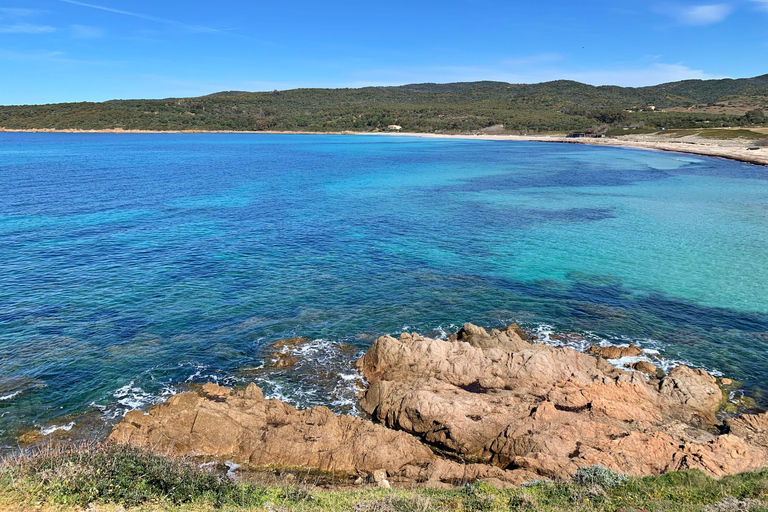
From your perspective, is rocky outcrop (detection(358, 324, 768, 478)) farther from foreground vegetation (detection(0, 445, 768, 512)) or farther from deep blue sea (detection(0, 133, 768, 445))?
deep blue sea (detection(0, 133, 768, 445))

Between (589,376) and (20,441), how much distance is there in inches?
796

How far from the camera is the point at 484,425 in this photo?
16.0 m

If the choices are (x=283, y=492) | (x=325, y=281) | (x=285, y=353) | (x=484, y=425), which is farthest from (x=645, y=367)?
(x=325, y=281)

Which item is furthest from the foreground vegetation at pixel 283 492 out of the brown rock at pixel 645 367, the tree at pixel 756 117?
the tree at pixel 756 117

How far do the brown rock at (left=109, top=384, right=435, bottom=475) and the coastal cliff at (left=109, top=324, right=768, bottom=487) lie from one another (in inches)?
1.3

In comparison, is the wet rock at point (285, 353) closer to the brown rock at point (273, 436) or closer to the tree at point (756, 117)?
the brown rock at point (273, 436)

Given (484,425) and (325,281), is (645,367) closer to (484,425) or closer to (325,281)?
(484,425)

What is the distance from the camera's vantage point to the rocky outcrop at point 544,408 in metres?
14.2

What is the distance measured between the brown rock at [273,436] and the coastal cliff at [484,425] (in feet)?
0.11

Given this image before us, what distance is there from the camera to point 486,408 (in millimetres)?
16703

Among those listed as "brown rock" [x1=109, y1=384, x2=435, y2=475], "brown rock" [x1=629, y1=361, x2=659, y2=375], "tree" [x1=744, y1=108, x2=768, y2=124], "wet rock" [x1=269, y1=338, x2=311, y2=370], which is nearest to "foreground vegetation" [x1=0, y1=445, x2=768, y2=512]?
"brown rock" [x1=109, y1=384, x2=435, y2=475]

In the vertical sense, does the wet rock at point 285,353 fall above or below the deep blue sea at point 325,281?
below

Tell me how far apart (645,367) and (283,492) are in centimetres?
1589

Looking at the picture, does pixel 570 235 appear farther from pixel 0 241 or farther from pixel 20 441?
pixel 0 241
